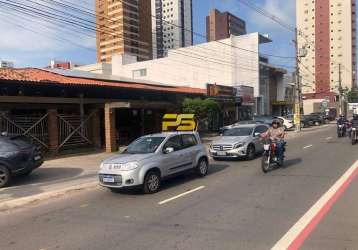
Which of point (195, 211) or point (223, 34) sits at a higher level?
point (223, 34)

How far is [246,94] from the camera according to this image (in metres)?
44.8

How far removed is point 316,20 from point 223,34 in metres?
44.7

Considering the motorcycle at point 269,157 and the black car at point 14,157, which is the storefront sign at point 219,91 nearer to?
the motorcycle at point 269,157

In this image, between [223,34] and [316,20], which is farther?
[316,20]

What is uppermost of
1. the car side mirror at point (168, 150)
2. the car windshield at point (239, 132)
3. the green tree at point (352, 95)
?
the green tree at point (352, 95)

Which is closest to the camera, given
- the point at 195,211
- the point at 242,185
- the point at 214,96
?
the point at 195,211

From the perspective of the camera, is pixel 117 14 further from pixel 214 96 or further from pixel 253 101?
pixel 253 101

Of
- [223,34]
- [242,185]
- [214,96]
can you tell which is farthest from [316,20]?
[242,185]

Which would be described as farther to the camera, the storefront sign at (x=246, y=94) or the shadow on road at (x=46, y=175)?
the storefront sign at (x=246, y=94)

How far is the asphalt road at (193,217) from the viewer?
631cm

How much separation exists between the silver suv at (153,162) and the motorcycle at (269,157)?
6.12 ft

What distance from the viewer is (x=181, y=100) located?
30234 millimetres

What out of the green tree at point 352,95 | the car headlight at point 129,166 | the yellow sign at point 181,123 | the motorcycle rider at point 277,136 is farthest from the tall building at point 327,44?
the car headlight at point 129,166

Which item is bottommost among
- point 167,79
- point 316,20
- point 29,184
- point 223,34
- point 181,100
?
point 29,184
